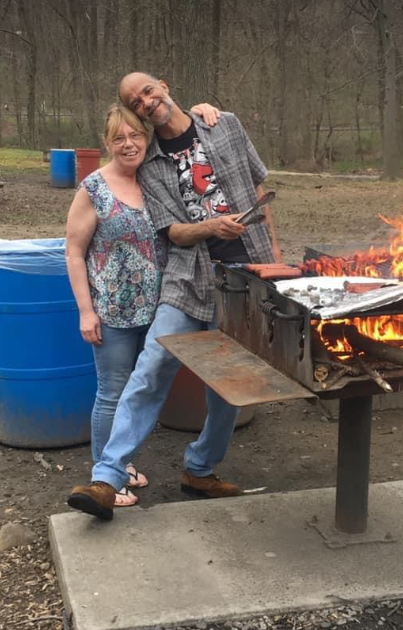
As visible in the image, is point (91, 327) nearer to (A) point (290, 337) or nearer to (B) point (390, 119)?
(A) point (290, 337)

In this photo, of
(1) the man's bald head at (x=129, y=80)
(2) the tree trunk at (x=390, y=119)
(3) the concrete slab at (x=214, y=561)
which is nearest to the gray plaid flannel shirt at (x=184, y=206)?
(1) the man's bald head at (x=129, y=80)

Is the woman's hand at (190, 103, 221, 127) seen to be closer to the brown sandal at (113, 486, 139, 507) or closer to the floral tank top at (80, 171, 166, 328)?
the floral tank top at (80, 171, 166, 328)

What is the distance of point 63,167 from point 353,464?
1471 centimetres

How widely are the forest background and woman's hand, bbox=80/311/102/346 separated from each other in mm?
16876

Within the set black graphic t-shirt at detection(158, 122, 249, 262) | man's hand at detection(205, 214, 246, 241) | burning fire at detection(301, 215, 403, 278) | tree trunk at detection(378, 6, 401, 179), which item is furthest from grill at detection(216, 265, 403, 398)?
tree trunk at detection(378, 6, 401, 179)

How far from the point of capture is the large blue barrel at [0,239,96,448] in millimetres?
3982

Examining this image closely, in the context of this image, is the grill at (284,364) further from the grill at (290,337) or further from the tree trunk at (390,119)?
the tree trunk at (390,119)

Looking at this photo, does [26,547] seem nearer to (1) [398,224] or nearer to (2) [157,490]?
(2) [157,490]

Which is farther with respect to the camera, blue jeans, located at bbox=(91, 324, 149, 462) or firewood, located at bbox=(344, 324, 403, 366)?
blue jeans, located at bbox=(91, 324, 149, 462)

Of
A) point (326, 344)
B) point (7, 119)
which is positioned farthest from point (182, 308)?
Result: point (7, 119)

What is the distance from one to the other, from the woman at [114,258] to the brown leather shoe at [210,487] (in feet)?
1.55

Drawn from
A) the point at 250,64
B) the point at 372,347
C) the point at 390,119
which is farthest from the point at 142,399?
the point at 250,64

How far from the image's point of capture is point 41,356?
4070mm

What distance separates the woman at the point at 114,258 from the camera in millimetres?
3211
